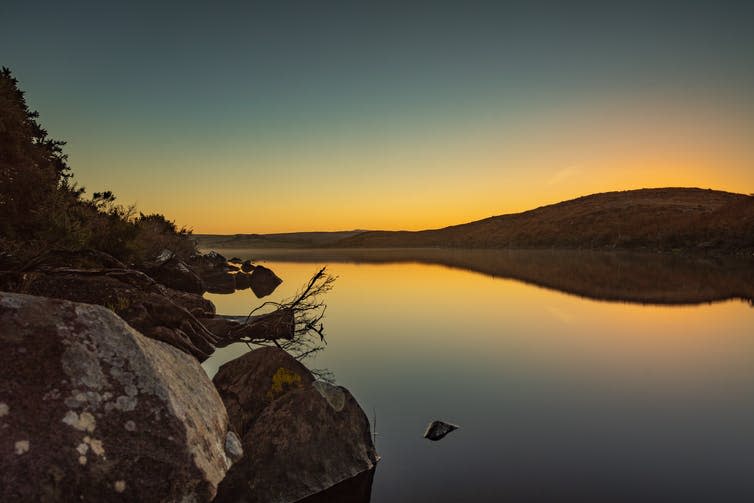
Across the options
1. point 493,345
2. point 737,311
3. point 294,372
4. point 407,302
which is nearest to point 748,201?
point 737,311

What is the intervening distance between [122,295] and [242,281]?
36.0 m

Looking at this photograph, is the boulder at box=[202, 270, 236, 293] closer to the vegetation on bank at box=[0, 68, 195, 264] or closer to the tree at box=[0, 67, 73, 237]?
the vegetation on bank at box=[0, 68, 195, 264]

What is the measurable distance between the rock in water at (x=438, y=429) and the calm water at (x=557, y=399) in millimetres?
237

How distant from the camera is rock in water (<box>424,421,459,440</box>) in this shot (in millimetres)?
10016

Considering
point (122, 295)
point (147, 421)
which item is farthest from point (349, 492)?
point (122, 295)

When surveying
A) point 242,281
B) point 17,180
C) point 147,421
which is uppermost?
point 17,180

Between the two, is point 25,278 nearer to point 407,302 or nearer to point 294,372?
point 294,372

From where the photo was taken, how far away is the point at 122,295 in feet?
45.8

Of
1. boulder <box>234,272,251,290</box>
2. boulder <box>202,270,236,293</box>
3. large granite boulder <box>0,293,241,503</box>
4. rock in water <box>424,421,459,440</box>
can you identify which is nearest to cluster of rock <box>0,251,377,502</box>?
large granite boulder <box>0,293,241,503</box>

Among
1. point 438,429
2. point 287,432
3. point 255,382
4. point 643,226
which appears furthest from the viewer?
point 643,226

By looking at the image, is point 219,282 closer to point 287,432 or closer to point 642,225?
point 287,432

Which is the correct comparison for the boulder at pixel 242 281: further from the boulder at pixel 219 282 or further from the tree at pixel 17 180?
the tree at pixel 17 180

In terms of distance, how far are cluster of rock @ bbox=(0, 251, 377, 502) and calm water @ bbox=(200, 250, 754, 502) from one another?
1497 millimetres

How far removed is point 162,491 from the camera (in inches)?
213
